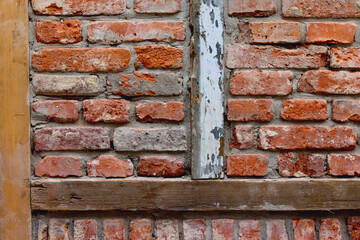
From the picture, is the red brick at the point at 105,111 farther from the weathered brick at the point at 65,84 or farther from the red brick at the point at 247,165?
the red brick at the point at 247,165

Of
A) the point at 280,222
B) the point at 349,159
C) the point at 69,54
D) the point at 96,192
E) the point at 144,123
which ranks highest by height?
the point at 69,54

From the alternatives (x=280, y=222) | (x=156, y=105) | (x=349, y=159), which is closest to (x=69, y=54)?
(x=156, y=105)

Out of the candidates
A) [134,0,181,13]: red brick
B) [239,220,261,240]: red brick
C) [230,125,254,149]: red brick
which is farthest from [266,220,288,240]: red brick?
[134,0,181,13]: red brick

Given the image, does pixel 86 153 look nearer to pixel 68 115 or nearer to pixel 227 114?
pixel 68 115

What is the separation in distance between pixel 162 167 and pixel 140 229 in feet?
0.79

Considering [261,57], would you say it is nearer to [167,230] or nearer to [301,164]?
[301,164]

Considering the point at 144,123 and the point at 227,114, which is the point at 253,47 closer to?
the point at 227,114

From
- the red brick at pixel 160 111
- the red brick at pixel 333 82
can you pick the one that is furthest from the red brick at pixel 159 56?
the red brick at pixel 333 82

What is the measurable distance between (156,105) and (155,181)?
0.89ft

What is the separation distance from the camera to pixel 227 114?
3.38 ft

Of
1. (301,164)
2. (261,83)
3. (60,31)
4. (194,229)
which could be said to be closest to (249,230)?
(194,229)

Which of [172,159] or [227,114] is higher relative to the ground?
[227,114]

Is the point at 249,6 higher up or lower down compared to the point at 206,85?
higher up

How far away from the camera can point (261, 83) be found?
1021mm
